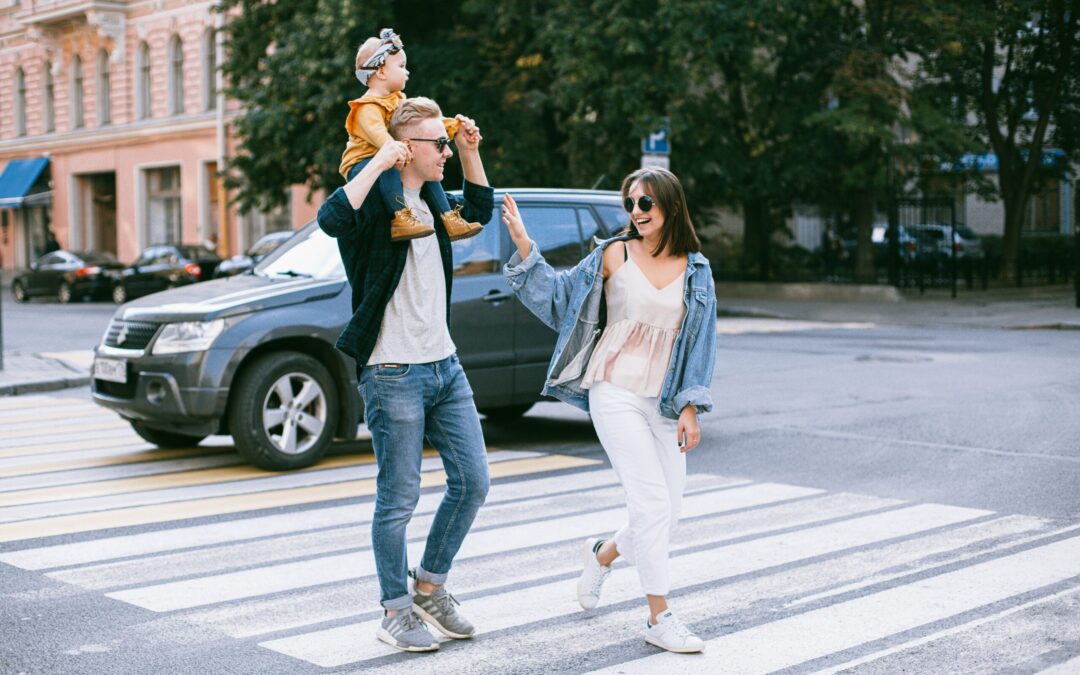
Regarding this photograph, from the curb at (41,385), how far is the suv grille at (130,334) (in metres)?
5.37

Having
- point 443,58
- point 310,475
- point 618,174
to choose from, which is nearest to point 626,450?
point 310,475

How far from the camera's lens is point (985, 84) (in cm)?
3192

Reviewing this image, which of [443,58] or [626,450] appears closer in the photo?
[626,450]

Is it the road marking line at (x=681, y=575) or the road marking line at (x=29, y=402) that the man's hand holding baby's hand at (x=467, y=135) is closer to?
the road marking line at (x=681, y=575)

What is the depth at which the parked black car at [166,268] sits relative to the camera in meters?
34.7

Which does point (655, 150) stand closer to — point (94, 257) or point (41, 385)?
point (41, 385)

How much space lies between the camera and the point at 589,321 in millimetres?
5289

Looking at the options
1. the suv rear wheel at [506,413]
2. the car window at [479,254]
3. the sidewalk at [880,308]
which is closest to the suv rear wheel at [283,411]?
the car window at [479,254]

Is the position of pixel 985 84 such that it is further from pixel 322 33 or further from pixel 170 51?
pixel 170 51

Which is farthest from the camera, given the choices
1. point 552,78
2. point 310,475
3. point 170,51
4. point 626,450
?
point 170,51

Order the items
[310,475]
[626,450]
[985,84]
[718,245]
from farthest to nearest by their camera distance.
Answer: [718,245] < [985,84] < [310,475] < [626,450]

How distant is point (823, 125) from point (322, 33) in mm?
10075

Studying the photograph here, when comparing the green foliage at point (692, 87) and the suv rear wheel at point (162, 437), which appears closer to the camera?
the suv rear wheel at point (162, 437)

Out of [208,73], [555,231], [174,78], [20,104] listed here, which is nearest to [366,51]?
[555,231]
